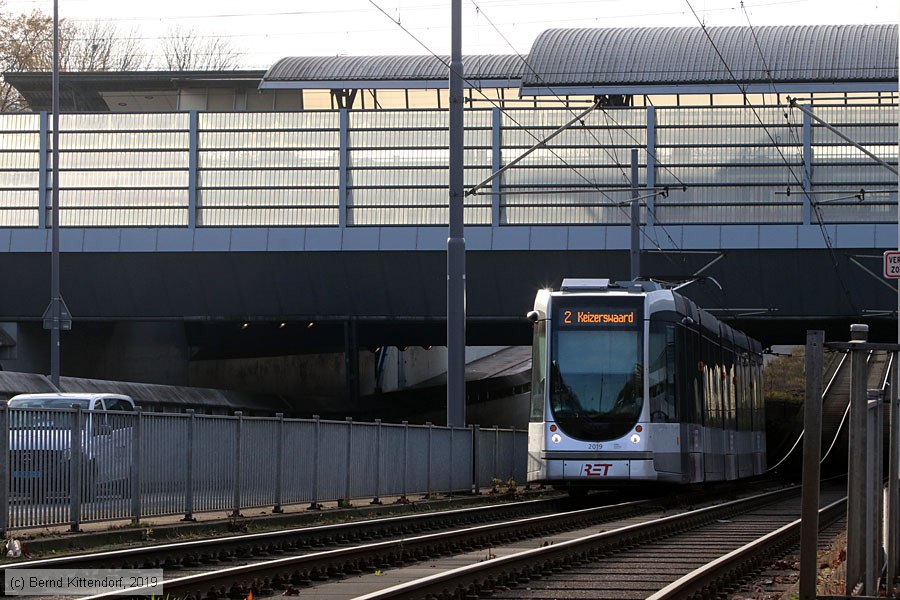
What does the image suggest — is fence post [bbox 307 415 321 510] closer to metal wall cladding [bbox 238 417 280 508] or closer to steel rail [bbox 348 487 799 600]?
metal wall cladding [bbox 238 417 280 508]

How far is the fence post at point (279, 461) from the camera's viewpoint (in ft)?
64.5

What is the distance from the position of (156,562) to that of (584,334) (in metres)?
11.0

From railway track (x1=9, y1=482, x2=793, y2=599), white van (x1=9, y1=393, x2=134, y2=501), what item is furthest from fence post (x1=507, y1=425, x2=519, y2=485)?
white van (x1=9, y1=393, x2=134, y2=501)

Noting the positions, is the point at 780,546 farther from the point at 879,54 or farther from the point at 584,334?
the point at 879,54

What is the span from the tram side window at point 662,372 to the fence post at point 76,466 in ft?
30.5

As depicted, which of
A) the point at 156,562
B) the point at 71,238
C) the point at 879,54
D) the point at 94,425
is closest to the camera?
the point at 156,562

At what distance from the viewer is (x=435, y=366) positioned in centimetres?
7006

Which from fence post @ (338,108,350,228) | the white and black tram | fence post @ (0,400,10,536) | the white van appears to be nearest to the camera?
fence post @ (0,400,10,536)

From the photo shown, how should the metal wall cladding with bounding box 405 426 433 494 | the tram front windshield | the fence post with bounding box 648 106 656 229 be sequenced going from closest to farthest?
the tram front windshield → the metal wall cladding with bounding box 405 426 433 494 → the fence post with bounding box 648 106 656 229

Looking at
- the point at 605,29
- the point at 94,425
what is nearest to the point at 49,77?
the point at 605,29

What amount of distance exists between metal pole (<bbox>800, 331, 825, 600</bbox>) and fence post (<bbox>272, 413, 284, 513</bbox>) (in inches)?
459

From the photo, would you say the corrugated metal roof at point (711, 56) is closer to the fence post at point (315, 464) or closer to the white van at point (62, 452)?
the fence post at point (315, 464)

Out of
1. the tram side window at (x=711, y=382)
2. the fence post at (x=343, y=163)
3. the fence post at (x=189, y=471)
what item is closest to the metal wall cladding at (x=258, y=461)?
the fence post at (x=189, y=471)

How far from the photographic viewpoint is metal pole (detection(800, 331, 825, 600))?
8305 mm
